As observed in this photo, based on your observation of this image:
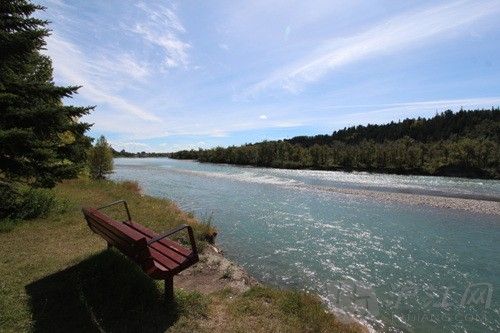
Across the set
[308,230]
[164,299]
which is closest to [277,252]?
[308,230]

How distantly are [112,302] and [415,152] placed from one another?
95.7 metres

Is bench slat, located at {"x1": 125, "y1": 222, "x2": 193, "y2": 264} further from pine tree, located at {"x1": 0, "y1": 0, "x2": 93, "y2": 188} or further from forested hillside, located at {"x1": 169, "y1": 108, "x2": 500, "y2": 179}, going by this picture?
forested hillside, located at {"x1": 169, "y1": 108, "x2": 500, "y2": 179}

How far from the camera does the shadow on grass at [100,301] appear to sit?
6.24m

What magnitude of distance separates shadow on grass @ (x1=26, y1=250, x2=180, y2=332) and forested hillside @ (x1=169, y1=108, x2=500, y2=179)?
286ft

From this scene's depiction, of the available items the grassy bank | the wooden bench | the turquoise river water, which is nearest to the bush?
the grassy bank

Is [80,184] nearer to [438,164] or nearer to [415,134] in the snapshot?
[438,164]

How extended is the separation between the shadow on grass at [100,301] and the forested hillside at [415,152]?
87320mm

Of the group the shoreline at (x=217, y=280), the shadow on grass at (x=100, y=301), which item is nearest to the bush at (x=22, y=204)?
the shadow on grass at (x=100, y=301)

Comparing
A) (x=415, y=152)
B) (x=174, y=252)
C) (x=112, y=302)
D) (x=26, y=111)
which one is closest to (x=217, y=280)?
(x=174, y=252)

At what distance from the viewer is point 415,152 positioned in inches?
3556

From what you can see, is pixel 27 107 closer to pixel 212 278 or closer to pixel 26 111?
pixel 26 111

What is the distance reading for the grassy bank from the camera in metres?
6.34

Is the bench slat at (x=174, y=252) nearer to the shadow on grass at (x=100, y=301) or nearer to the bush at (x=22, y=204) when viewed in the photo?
the shadow on grass at (x=100, y=301)

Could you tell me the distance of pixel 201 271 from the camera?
1000 centimetres
